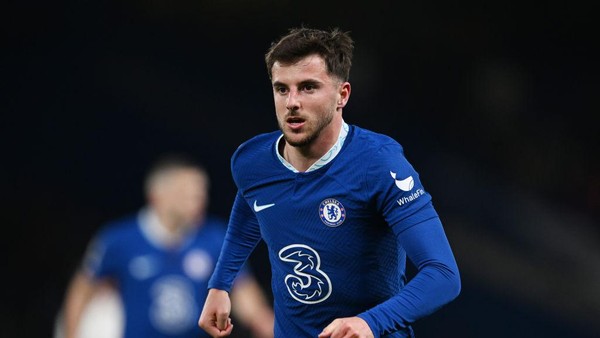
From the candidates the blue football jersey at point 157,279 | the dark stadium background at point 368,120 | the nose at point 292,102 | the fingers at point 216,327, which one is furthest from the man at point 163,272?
the nose at point 292,102

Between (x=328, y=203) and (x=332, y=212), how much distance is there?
0.11 feet

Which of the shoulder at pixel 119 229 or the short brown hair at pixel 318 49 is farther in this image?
the shoulder at pixel 119 229

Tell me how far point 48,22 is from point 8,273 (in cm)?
180

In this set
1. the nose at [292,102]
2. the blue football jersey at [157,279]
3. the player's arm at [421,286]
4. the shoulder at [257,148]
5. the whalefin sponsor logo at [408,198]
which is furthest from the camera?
the blue football jersey at [157,279]

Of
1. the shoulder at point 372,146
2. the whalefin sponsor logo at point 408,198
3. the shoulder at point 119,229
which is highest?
the shoulder at point 372,146

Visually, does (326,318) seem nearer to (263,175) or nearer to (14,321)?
(263,175)

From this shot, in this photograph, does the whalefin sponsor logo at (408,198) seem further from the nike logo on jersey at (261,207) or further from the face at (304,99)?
the nike logo on jersey at (261,207)

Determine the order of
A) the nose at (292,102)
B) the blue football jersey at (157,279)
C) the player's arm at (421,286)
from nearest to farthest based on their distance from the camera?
the player's arm at (421,286), the nose at (292,102), the blue football jersey at (157,279)

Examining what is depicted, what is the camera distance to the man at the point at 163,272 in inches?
236

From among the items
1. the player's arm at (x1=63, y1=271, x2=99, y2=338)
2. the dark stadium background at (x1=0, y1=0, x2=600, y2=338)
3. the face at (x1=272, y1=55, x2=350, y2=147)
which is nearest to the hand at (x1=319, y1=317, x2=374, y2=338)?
the face at (x1=272, y1=55, x2=350, y2=147)

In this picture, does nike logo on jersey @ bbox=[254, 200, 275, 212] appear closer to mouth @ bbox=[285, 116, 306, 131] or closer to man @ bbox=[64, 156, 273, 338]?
A: mouth @ bbox=[285, 116, 306, 131]

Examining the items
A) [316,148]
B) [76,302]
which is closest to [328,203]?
[316,148]

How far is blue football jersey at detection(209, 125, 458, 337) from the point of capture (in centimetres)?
303

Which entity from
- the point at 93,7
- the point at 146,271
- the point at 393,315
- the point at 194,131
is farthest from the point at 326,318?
the point at 93,7
